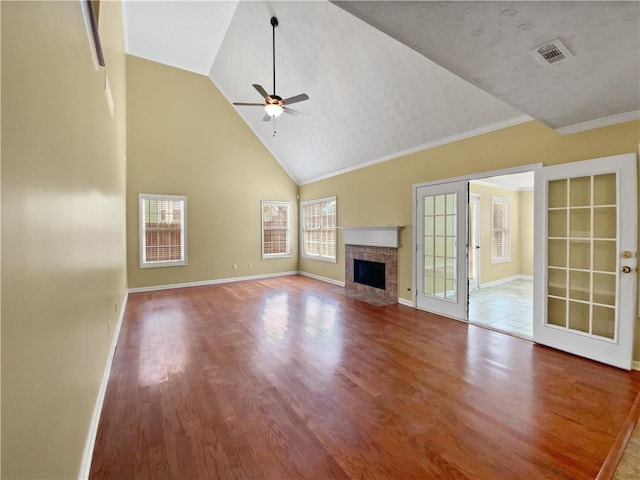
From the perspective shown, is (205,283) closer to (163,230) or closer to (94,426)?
(163,230)

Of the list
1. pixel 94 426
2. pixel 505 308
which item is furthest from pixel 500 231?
pixel 94 426

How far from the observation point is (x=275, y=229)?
26.8 ft

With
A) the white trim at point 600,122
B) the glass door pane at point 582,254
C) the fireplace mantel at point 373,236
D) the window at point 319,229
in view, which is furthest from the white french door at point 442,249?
the window at point 319,229

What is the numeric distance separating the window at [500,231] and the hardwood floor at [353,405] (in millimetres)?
4087

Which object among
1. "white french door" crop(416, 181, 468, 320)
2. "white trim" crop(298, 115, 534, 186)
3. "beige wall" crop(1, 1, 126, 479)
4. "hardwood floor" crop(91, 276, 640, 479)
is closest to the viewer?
"beige wall" crop(1, 1, 126, 479)

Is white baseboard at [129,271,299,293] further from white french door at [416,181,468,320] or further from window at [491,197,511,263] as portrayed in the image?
window at [491,197,511,263]

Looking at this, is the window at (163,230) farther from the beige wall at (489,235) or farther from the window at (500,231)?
the window at (500,231)

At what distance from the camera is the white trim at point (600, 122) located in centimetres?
273

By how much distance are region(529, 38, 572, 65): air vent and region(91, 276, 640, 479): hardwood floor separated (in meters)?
2.56

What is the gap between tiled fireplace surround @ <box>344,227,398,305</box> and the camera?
5.38 meters

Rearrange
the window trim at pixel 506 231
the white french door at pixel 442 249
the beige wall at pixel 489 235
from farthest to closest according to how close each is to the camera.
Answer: the window trim at pixel 506 231 → the beige wall at pixel 489 235 → the white french door at pixel 442 249

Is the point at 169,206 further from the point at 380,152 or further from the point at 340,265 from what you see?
the point at 380,152

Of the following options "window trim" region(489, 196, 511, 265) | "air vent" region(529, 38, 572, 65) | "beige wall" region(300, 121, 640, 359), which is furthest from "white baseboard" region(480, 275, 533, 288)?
"air vent" region(529, 38, 572, 65)

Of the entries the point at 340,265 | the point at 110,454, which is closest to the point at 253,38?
the point at 340,265
